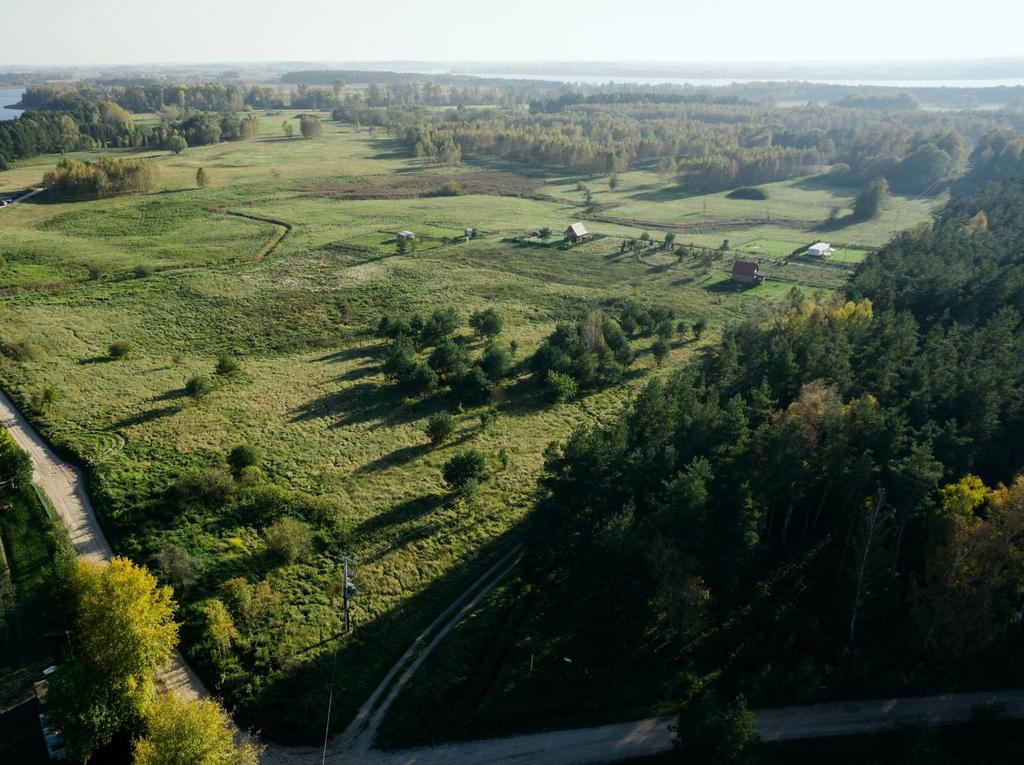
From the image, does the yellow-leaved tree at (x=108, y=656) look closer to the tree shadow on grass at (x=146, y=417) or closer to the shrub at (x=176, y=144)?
the tree shadow on grass at (x=146, y=417)

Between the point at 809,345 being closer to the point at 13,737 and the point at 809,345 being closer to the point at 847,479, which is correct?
the point at 847,479

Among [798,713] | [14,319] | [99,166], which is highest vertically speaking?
[99,166]

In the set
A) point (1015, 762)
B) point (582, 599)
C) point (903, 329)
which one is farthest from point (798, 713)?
point (903, 329)

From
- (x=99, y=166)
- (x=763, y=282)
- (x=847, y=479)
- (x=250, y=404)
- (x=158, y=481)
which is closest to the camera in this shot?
(x=847, y=479)

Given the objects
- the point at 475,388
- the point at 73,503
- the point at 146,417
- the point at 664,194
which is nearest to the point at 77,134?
the point at 664,194

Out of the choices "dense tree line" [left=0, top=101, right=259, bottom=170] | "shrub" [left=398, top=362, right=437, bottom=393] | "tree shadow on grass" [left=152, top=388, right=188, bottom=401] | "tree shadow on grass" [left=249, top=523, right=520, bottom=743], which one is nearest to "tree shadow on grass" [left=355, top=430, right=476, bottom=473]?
"shrub" [left=398, top=362, right=437, bottom=393]

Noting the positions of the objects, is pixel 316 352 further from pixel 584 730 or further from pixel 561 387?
pixel 584 730
